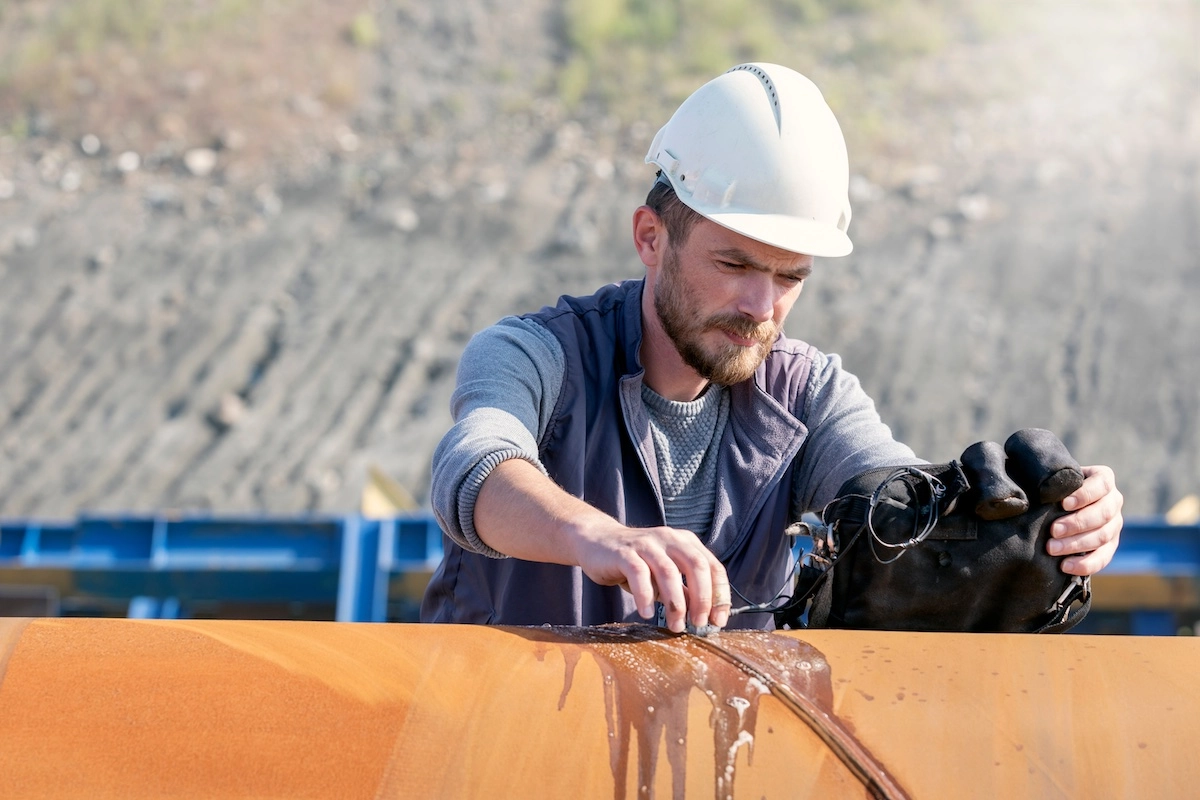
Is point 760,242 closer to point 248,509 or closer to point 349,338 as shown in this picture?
point 248,509

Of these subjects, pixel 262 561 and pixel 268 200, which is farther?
pixel 268 200

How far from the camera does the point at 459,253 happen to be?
1087cm

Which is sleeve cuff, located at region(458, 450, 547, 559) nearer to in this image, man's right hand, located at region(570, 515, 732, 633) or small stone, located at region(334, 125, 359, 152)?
man's right hand, located at region(570, 515, 732, 633)

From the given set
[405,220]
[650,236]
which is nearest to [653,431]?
[650,236]

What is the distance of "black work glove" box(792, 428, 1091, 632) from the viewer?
1769 mm

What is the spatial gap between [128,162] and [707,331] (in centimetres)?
1120

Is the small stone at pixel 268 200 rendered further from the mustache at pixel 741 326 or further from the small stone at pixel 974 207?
the mustache at pixel 741 326

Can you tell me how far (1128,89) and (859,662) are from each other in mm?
12310

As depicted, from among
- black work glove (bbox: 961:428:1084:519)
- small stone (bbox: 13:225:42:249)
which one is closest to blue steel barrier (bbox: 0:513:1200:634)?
black work glove (bbox: 961:428:1084:519)

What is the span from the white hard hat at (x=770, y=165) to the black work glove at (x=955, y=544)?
52 centimetres

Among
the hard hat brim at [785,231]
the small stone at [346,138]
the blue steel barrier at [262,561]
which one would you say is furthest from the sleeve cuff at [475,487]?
the small stone at [346,138]

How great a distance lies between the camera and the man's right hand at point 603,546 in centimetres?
154

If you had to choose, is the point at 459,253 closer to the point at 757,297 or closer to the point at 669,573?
the point at 757,297

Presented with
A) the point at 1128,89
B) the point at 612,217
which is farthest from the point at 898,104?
the point at 612,217
